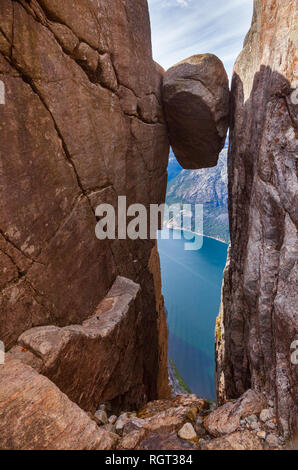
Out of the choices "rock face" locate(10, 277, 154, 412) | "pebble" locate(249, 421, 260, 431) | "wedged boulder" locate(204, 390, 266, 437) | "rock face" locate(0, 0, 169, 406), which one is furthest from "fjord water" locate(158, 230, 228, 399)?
"pebble" locate(249, 421, 260, 431)

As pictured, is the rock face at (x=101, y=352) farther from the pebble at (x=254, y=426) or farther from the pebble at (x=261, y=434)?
the pebble at (x=261, y=434)

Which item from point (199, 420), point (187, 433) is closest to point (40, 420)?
point (187, 433)

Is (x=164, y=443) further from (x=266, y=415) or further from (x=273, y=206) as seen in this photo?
(x=273, y=206)

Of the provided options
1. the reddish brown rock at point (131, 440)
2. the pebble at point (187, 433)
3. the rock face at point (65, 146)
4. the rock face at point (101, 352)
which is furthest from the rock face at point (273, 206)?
the rock face at point (65, 146)

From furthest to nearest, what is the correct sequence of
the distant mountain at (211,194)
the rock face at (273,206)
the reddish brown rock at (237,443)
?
1. the distant mountain at (211,194)
2. the rock face at (273,206)
3. the reddish brown rock at (237,443)

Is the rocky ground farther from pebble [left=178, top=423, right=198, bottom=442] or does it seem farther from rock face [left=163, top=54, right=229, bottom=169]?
rock face [left=163, top=54, right=229, bottom=169]

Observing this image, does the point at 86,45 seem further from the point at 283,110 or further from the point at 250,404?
the point at 250,404
